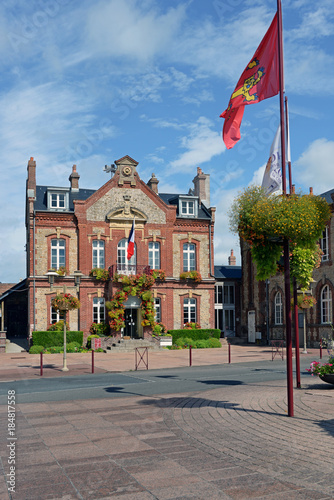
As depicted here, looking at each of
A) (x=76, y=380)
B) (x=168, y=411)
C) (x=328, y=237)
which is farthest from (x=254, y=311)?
(x=168, y=411)

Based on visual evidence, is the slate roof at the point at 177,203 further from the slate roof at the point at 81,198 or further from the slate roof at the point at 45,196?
the slate roof at the point at 45,196

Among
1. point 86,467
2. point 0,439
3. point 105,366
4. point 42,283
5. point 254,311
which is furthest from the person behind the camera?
point 254,311

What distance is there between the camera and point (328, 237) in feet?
105

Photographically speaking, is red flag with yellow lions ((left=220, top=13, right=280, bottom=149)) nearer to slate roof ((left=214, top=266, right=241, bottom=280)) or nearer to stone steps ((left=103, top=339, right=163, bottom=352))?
stone steps ((left=103, top=339, right=163, bottom=352))

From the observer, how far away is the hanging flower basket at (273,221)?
32.1 ft

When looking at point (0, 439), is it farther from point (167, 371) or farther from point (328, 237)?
point (328, 237)

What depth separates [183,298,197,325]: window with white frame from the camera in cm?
3784

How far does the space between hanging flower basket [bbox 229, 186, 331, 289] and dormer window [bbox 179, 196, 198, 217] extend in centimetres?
2816

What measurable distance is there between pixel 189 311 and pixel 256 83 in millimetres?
28678

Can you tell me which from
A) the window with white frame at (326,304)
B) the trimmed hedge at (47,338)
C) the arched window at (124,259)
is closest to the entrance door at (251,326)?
the window with white frame at (326,304)

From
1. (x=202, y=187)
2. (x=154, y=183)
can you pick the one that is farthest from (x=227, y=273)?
(x=154, y=183)

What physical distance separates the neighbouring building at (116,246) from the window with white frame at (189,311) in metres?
0.07

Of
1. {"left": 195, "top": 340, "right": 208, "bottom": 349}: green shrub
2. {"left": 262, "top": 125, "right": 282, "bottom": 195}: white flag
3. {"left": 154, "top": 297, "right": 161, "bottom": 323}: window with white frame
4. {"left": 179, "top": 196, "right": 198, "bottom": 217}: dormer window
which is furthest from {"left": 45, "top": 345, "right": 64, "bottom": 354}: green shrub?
{"left": 262, "top": 125, "right": 282, "bottom": 195}: white flag

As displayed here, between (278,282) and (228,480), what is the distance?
32.1 m
